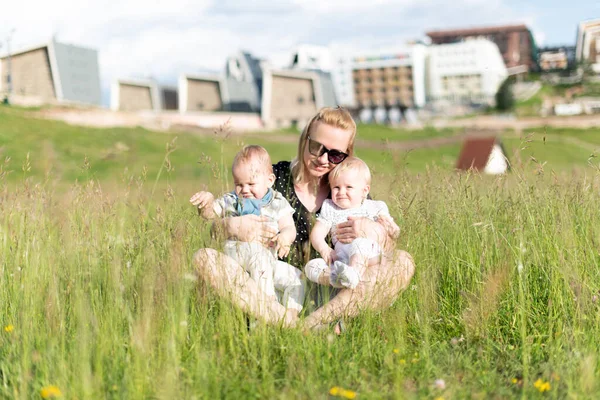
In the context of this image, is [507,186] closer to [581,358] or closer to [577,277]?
[577,277]

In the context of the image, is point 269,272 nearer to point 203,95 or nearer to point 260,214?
point 260,214

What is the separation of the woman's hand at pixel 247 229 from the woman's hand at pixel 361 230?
36 centimetres

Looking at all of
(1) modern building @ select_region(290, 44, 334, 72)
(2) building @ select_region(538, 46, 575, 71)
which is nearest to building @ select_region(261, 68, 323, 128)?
(1) modern building @ select_region(290, 44, 334, 72)

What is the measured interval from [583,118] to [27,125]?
155ft

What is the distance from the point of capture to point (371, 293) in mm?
3213

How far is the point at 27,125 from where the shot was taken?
88.8 ft

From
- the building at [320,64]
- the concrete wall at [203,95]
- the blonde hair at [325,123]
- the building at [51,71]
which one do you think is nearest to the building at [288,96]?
the building at [320,64]

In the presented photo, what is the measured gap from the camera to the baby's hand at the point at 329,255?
135 inches

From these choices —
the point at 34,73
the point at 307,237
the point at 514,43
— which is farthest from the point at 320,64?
the point at 307,237

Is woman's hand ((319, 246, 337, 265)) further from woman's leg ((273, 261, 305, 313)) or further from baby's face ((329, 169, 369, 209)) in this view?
baby's face ((329, 169, 369, 209))

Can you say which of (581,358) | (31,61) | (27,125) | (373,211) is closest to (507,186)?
(373,211)

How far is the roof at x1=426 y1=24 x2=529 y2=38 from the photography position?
118 m

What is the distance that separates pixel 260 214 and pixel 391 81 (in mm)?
83412

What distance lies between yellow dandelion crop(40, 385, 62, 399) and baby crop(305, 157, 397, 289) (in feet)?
4.30
